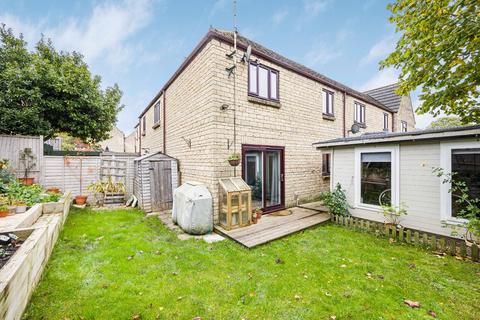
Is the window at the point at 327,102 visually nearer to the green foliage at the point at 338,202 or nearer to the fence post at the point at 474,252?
the green foliage at the point at 338,202

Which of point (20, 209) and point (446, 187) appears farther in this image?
point (20, 209)

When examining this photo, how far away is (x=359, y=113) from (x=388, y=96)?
21.8 ft

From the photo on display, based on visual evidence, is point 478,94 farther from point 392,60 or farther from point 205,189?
point 205,189

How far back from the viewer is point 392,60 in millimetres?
5520

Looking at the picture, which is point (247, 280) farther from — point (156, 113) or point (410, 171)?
point (156, 113)

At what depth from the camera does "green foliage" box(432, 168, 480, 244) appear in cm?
396

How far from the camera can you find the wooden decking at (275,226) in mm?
4777

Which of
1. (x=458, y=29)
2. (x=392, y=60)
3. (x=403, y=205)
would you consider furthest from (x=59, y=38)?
(x=403, y=205)

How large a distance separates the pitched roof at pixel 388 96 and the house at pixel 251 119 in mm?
7934

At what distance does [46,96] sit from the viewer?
400 inches

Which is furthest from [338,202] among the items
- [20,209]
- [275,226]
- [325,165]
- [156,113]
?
[156,113]

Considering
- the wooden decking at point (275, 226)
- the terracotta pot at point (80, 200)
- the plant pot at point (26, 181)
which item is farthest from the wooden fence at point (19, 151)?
the wooden decking at point (275, 226)

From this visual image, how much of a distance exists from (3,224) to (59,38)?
14.2 meters

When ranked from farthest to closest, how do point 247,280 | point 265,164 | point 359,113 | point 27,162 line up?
point 359,113, point 27,162, point 265,164, point 247,280
